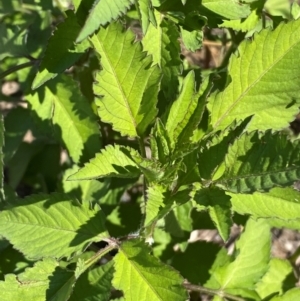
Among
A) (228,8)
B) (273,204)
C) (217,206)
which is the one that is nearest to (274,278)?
(273,204)

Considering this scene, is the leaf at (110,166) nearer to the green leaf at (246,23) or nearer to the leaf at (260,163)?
the leaf at (260,163)

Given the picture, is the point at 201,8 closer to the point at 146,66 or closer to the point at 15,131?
the point at 146,66

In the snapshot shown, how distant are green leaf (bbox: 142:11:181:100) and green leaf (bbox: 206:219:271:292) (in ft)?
1.87

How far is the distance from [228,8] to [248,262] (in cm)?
80

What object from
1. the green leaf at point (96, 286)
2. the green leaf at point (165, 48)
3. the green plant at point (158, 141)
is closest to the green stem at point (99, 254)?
the green plant at point (158, 141)

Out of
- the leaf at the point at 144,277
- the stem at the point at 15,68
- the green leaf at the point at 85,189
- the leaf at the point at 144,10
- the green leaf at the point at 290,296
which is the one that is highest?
the leaf at the point at 144,10

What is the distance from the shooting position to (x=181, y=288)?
1.24 metres

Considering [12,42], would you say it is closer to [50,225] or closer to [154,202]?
[50,225]

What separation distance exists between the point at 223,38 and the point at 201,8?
57 cm

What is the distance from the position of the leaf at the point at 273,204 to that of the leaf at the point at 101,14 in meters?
0.54

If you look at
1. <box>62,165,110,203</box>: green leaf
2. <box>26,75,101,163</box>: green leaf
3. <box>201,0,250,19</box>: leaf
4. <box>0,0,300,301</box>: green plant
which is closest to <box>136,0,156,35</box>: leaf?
<box>0,0,300,301</box>: green plant

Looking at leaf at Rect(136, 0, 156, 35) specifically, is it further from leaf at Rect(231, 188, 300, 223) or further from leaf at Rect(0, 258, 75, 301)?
leaf at Rect(0, 258, 75, 301)

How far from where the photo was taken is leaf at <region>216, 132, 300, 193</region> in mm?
1053

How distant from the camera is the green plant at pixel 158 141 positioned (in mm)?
1173
